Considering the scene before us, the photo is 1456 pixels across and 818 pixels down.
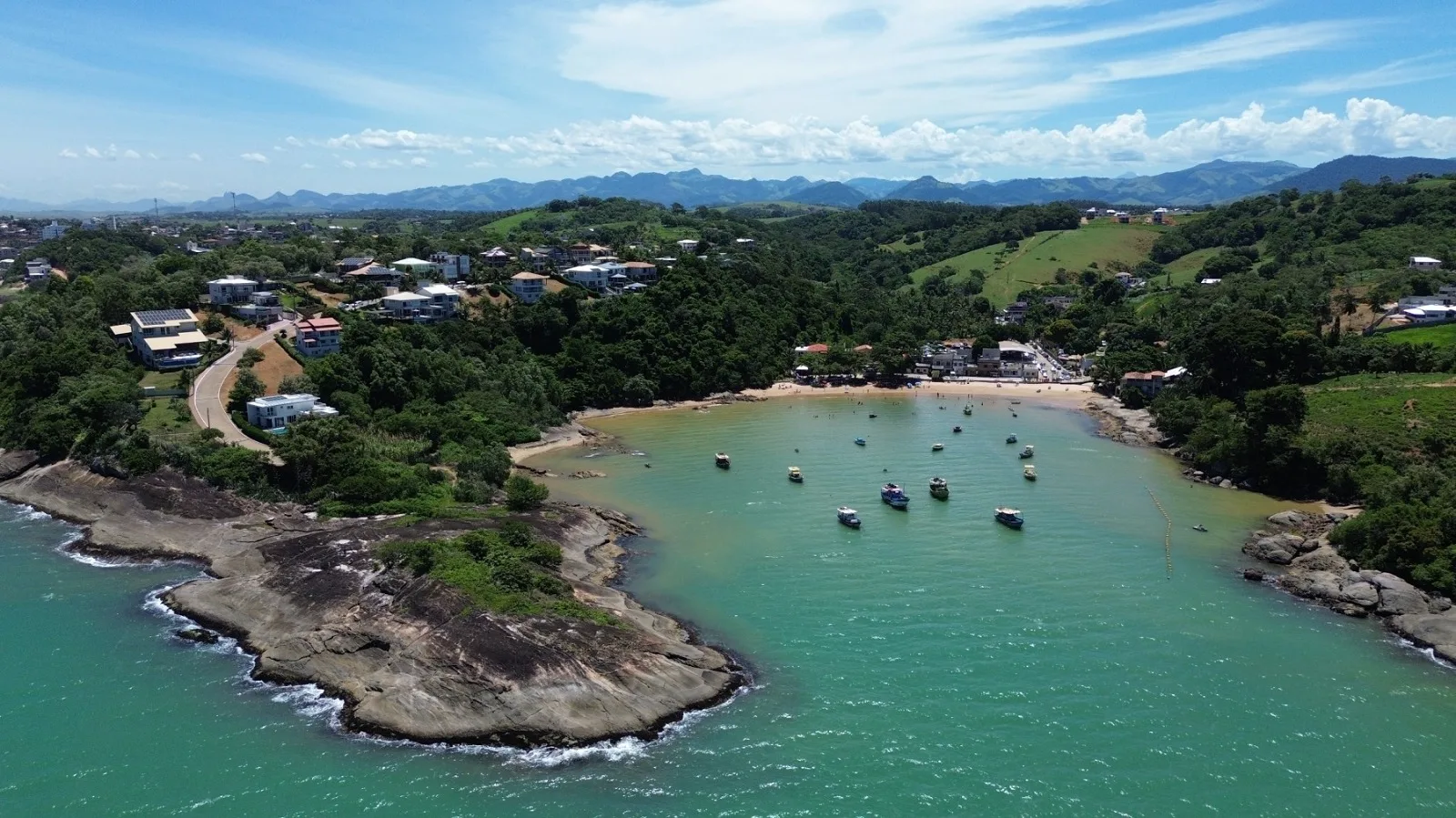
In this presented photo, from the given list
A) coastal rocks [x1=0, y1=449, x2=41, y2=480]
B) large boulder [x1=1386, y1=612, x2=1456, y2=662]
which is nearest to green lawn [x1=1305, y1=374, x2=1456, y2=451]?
large boulder [x1=1386, y1=612, x2=1456, y2=662]

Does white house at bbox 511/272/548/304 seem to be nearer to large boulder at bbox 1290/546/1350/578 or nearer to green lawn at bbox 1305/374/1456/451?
green lawn at bbox 1305/374/1456/451

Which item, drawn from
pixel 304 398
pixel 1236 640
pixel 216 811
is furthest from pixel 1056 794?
pixel 304 398

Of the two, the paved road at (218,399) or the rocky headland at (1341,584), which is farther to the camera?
the paved road at (218,399)

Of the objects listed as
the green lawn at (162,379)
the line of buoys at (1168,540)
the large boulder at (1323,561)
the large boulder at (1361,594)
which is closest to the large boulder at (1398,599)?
the large boulder at (1361,594)

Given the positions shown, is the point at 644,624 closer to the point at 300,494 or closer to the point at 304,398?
the point at 300,494

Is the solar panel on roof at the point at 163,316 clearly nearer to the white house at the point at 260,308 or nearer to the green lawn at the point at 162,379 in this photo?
the green lawn at the point at 162,379
